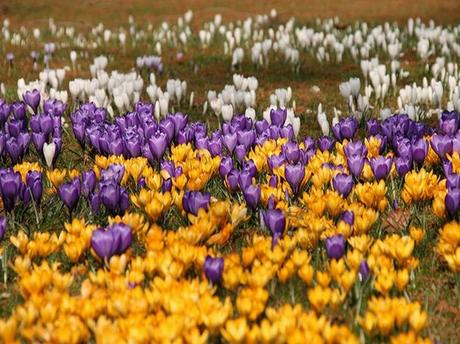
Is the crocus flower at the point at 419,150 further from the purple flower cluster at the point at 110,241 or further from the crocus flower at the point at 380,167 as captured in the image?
the purple flower cluster at the point at 110,241

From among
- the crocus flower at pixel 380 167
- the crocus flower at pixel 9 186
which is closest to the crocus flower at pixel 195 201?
the crocus flower at pixel 9 186

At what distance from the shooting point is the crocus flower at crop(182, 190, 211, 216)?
222 inches

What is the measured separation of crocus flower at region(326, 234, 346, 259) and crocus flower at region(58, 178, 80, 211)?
2213 mm

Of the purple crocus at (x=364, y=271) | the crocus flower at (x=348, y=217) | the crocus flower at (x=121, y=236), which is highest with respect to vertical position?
the crocus flower at (x=121, y=236)

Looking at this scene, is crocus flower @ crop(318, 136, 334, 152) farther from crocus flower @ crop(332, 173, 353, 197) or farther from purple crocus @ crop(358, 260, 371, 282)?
purple crocus @ crop(358, 260, 371, 282)

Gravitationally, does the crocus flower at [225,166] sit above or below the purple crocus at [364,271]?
above

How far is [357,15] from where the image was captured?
26.4 metres

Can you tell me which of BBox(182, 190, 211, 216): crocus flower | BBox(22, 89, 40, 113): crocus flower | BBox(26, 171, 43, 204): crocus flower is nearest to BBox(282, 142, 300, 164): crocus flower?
BBox(182, 190, 211, 216): crocus flower

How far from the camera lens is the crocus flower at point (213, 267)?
4.52m

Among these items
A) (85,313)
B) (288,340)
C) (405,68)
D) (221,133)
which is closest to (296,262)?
(288,340)

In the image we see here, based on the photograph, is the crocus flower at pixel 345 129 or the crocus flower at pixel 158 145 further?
the crocus flower at pixel 345 129

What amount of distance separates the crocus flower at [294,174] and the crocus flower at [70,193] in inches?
71.6

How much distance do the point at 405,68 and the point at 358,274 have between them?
11.5 meters

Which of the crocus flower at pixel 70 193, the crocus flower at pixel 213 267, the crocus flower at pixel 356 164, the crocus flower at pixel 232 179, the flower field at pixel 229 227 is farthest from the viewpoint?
the crocus flower at pixel 356 164
